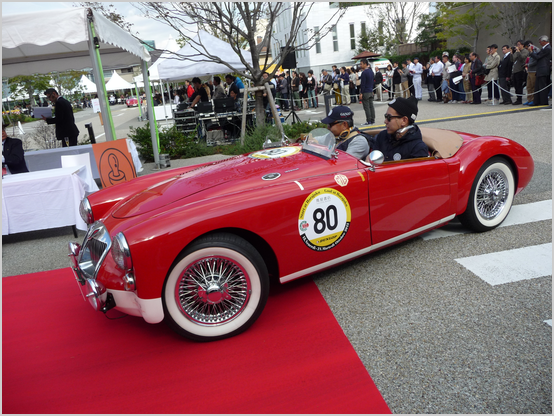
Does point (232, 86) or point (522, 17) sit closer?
point (232, 86)

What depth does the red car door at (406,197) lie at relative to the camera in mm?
3623

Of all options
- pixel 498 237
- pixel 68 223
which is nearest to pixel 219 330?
pixel 498 237

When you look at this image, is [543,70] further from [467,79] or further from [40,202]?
[40,202]

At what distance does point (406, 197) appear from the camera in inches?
148

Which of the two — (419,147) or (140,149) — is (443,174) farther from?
(140,149)

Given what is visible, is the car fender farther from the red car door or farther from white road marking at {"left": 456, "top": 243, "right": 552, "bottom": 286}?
white road marking at {"left": 456, "top": 243, "right": 552, "bottom": 286}

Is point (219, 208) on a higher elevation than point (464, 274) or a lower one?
higher

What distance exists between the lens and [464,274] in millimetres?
3648

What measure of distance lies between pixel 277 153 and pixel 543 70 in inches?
465

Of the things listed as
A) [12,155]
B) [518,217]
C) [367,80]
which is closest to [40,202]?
[12,155]

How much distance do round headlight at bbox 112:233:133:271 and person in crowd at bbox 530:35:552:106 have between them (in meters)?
13.5

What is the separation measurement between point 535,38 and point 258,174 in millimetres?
27216

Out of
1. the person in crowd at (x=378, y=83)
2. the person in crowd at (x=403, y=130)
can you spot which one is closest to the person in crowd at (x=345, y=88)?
the person in crowd at (x=378, y=83)

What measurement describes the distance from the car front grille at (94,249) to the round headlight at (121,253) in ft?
0.56
